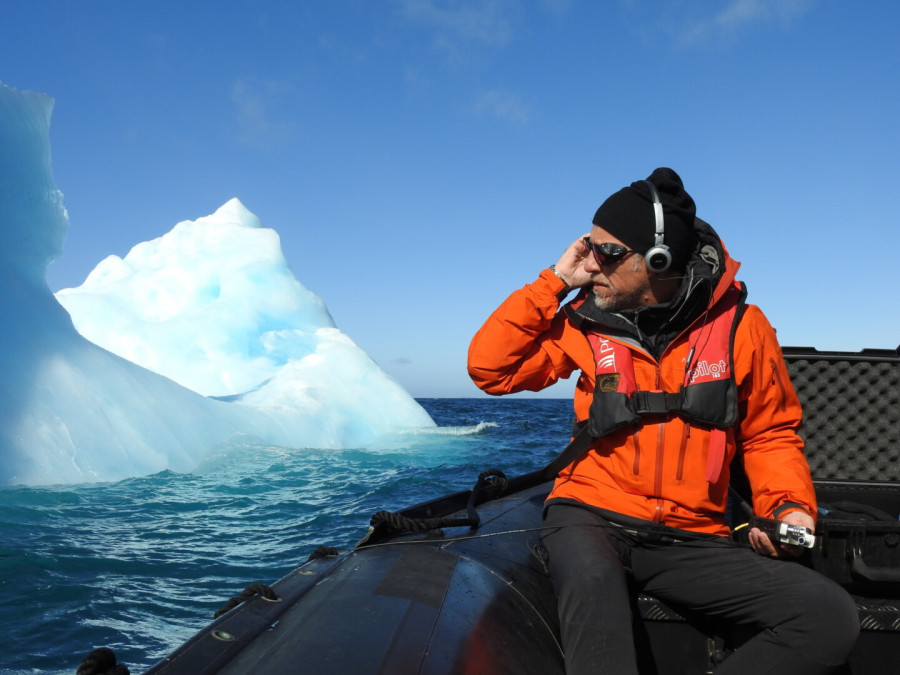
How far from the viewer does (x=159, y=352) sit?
1708cm

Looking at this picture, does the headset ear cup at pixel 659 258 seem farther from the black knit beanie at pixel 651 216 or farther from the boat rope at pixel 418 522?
the boat rope at pixel 418 522

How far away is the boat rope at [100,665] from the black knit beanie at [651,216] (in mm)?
1705

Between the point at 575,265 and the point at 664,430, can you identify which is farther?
the point at 575,265

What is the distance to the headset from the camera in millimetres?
1938

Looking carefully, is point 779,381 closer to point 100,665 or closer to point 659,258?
point 659,258

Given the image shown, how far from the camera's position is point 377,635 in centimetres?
144

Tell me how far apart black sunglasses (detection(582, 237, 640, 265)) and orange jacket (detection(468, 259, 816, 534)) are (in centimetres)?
15

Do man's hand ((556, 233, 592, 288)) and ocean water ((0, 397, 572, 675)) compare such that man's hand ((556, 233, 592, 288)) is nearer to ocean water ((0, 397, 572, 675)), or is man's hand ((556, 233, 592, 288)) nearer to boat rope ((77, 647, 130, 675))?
boat rope ((77, 647, 130, 675))

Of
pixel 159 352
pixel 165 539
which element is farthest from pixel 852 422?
pixel 159 352

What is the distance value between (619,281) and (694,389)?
0.41 m

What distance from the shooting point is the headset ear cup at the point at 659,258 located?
6.35 feet

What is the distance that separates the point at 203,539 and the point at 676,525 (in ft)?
14.7

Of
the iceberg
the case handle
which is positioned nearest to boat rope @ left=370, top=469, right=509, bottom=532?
the case handle

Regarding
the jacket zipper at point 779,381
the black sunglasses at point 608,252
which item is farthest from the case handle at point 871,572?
the black sunglasses at point 608,252
